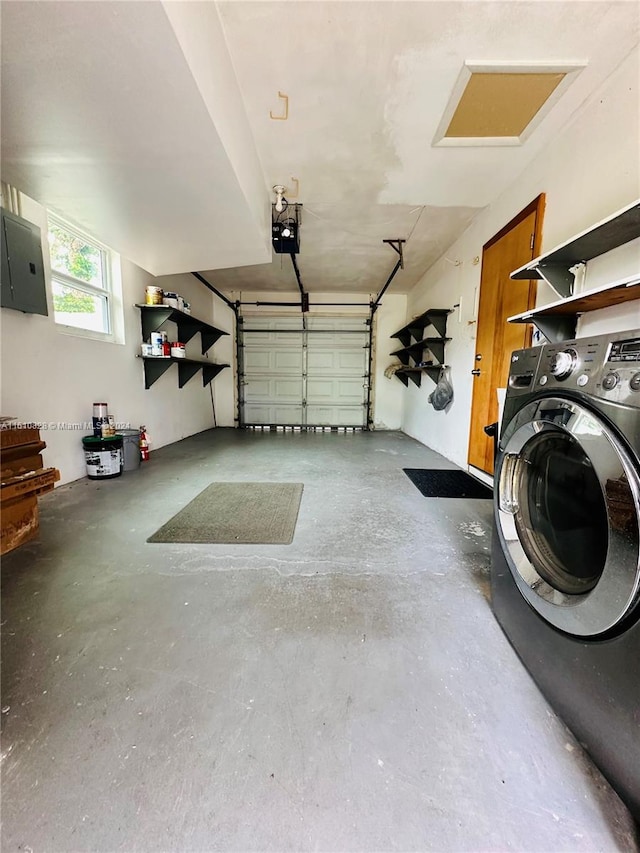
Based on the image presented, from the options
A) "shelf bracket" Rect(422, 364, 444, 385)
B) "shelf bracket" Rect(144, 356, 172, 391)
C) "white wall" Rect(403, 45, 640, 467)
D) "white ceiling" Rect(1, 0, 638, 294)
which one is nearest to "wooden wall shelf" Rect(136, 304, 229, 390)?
"shelf bracket" Rect(144, 356, 172, 391)

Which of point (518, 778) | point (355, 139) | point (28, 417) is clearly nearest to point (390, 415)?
point (355, 139)

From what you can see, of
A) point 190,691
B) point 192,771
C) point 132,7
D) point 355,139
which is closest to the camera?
point 192,771

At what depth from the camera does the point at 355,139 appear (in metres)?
2.29

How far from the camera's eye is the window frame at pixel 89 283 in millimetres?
2752

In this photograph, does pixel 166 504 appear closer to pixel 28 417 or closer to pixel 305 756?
pixel 28 417

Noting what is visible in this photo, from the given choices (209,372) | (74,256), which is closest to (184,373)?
(209,372)

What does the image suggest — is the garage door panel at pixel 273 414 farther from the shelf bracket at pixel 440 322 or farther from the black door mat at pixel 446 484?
the black door mat at pixel 446 484

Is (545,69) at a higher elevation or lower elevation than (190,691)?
higher

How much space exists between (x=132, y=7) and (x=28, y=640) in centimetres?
233

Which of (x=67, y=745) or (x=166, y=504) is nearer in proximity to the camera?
(x=67, y=745)

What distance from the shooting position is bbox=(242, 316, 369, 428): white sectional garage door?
6438 mm

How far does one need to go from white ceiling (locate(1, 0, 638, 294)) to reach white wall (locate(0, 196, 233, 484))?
92 centimetres

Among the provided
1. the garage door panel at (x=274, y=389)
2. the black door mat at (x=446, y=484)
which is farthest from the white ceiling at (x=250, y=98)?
the garage door panel at (x=274, y=389)

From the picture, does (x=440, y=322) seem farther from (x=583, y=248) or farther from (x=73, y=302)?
(x=73, y=302)
